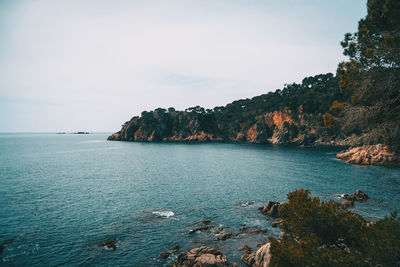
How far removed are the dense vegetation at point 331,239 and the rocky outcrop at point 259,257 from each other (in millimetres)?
2908

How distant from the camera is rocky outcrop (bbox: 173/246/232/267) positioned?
17.5m

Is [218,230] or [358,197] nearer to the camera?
[218,230]

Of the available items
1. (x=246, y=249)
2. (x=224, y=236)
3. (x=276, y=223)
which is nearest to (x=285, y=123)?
(x=276, y=223)

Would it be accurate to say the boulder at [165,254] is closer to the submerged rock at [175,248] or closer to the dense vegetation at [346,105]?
the submerged rock at [175,248]

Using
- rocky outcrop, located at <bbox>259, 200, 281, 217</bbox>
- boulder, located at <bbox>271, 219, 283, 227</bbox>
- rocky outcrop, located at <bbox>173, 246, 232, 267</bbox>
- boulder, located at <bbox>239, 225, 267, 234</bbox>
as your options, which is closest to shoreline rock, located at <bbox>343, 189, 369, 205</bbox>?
rocky outcrop, located at <bbox>259, 200, 281, 217</bbox>

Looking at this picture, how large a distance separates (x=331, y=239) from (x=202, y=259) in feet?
32.6

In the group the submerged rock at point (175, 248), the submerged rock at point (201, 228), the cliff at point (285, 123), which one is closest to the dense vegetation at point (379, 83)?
the submerged rock at point (201, 228)

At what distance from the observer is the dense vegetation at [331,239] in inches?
396

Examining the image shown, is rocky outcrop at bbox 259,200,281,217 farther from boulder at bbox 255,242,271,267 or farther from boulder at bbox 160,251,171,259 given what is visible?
boulder at bbox 160,251,171,259

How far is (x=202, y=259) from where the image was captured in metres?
18.0

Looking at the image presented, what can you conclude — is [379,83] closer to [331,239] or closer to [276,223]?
[331,239]

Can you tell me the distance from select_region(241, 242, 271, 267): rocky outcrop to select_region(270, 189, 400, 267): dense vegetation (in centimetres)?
291

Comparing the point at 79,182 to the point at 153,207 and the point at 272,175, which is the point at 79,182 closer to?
the point at 153,207

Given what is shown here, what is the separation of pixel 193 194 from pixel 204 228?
14.4 meters
